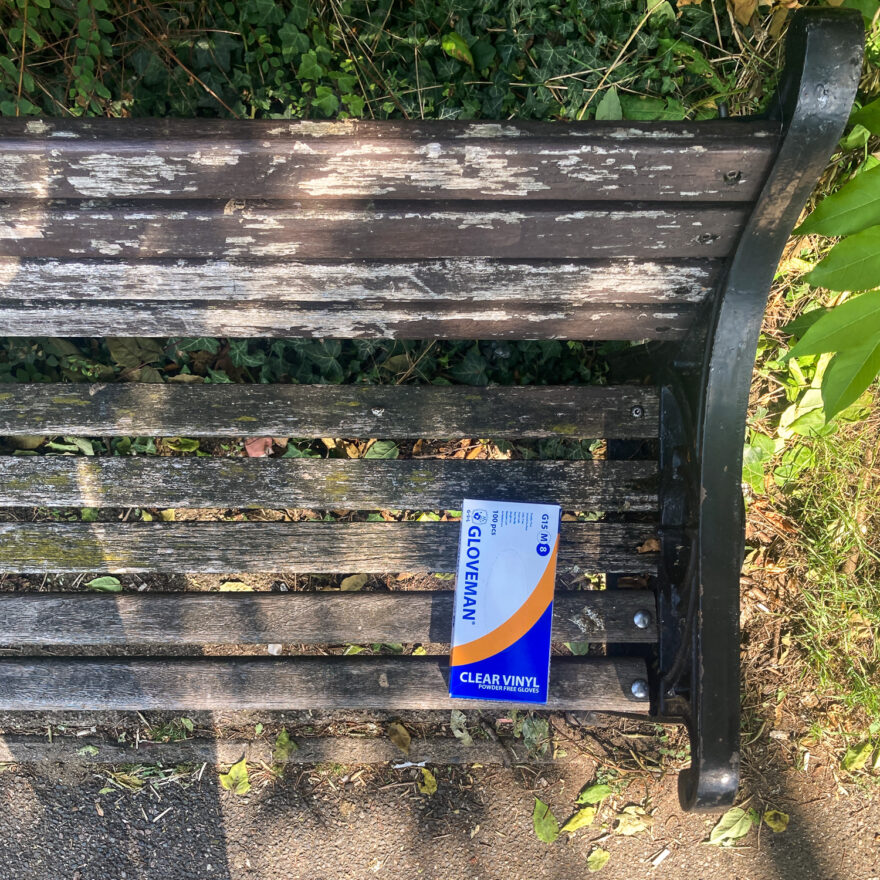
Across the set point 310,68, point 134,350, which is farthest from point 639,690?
point 310,68

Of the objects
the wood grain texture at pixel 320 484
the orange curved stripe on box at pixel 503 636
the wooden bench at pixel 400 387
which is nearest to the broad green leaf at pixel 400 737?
the wooden bench at pixel 400 387

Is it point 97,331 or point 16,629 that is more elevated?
point 97,331

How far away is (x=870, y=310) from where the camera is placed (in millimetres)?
1080

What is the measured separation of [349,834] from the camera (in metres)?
1.98

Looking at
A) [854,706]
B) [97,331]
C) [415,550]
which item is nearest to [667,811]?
[854,706]

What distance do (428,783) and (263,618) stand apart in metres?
0.83

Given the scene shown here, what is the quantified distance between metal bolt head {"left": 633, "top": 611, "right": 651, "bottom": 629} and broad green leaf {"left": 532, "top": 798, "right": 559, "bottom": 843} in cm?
78

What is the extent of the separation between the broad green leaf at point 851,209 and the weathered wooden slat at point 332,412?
577 millimetres

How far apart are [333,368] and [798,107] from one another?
1257mm

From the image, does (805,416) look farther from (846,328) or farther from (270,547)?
(270,547)

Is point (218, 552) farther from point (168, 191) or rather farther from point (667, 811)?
point (667, 811)

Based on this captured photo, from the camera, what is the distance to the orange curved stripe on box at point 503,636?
1.59 metres

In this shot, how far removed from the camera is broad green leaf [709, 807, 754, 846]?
6.57 feet

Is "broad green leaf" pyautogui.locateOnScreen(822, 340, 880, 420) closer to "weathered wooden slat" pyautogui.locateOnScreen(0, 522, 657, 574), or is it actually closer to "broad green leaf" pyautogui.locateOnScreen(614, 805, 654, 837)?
"weathered wooden slat" pyautogui.locateOnScreen(0, 522, 657, 574)
